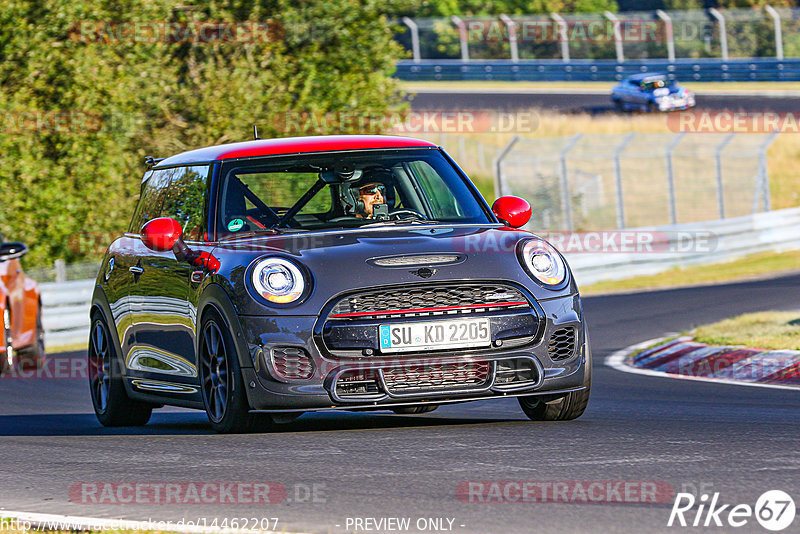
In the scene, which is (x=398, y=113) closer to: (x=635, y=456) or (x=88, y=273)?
(x=88, y=273)

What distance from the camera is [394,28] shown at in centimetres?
3005

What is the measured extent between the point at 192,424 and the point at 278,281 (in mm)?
2166

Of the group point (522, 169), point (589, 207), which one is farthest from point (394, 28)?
point (522, 169)

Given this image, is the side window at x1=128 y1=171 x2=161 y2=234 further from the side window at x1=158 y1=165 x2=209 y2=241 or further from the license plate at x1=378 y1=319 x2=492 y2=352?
the license plate at x1=378 y1=319 x2=492 y2=352

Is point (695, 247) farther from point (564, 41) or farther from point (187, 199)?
point (564, 41)

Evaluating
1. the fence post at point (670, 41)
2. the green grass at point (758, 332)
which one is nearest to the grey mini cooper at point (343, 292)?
the green grass at point (758, 332)

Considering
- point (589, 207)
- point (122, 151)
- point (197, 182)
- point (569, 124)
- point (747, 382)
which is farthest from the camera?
point (569, 124)

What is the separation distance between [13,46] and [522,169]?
59.4 ft

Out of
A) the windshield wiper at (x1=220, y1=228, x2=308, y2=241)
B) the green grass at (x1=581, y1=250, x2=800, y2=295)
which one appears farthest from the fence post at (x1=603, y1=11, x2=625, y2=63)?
the windshield wiper at (x1=220, y1=228, x2=308, y2=241)

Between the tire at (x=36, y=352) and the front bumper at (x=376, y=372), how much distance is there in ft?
21.8

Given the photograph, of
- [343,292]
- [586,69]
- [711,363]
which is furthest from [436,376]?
[586,69]

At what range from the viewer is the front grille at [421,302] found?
24.8 ft

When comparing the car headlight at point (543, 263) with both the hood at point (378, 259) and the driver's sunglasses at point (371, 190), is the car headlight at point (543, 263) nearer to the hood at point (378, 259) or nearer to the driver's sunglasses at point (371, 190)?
the hood at point (378, 259)

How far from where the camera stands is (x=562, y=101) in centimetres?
4994
